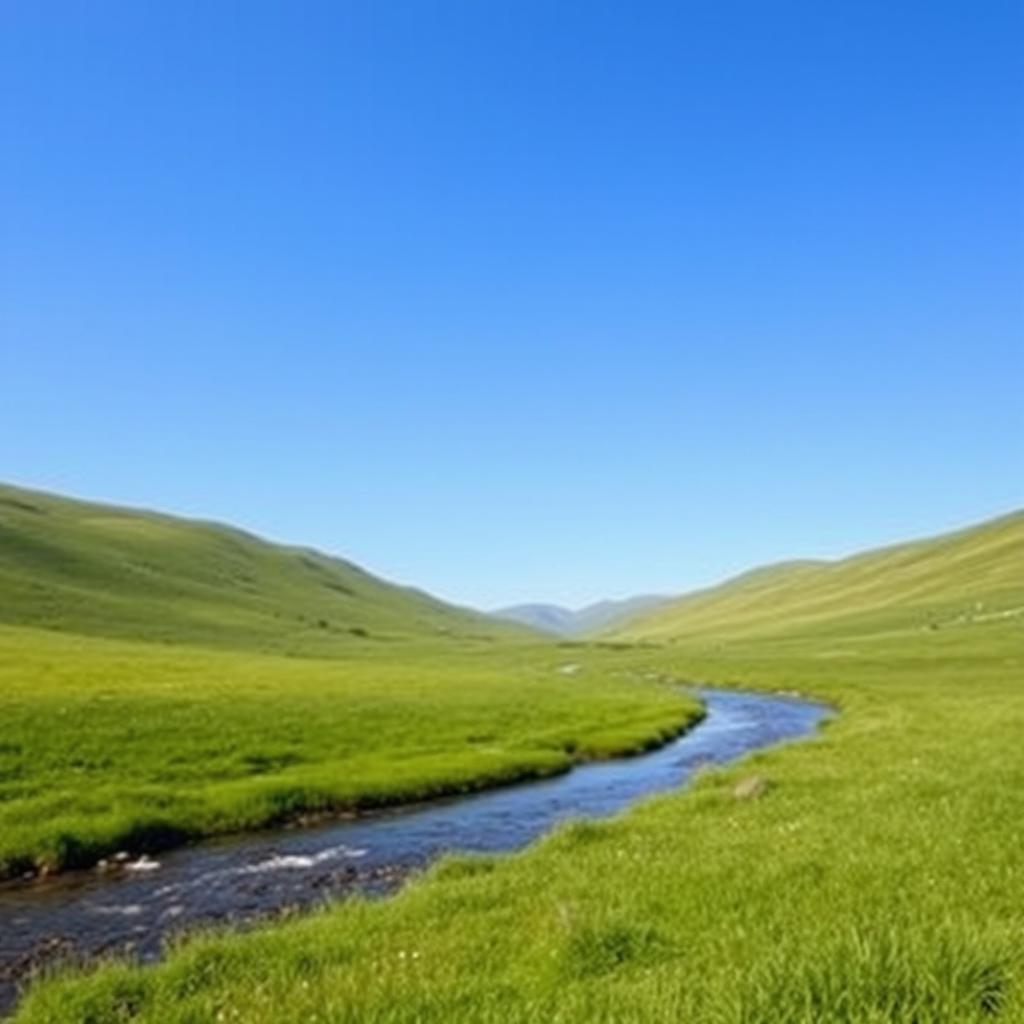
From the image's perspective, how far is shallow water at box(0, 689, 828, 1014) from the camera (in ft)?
77.4

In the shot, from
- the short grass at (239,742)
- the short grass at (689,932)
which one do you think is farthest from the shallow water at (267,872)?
the short grass at (689,932)

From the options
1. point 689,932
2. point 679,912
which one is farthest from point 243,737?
point 689,932

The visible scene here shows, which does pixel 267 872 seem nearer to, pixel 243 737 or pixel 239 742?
pixel 239 742

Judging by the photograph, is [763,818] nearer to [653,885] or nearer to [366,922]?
[653,885]

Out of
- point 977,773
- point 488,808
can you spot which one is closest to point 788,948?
point 977,773

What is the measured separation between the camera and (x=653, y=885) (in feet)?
58.9

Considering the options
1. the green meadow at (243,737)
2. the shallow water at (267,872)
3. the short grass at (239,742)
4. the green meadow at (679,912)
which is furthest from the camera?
the green meadow at (243,737)

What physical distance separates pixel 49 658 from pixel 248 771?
4604 centimetres

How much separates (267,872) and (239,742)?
777 inches

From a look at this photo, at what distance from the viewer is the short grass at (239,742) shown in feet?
116

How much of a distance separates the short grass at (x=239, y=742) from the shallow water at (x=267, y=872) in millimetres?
1763

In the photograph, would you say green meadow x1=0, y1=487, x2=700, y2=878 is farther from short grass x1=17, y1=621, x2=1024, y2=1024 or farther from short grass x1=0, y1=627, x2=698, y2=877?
short grass x1=17, y1=621, x2=1024, y2=1024

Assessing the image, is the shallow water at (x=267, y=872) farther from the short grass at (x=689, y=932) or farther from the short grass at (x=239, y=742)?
the short grass at (x=689, y=932)

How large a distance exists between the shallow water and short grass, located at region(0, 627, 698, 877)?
1763 millimetres
